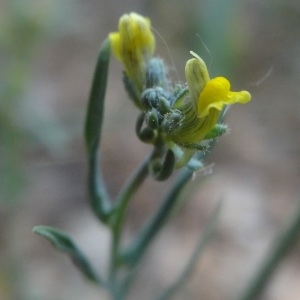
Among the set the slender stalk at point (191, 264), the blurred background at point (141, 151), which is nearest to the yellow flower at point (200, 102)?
the slender stalk at point (191, 264)

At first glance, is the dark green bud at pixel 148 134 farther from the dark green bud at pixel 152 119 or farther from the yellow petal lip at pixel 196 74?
the yellow petal lip at pixel 196 74

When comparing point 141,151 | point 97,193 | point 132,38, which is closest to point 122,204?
point 97,193

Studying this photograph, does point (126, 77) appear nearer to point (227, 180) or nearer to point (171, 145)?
point (171, 145)

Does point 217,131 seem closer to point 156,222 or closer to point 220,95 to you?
point 220,95

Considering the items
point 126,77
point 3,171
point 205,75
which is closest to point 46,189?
point 3,171

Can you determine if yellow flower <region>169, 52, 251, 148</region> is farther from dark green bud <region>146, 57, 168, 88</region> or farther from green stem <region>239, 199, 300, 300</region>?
green stem <region>239, 199, 300, 300</region>

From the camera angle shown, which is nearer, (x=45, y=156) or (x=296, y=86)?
(x=45, y=156)
